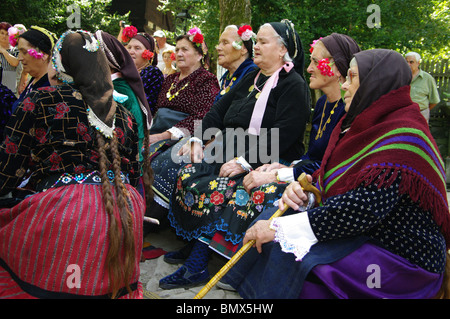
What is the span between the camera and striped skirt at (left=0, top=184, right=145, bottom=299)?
73.5 inches

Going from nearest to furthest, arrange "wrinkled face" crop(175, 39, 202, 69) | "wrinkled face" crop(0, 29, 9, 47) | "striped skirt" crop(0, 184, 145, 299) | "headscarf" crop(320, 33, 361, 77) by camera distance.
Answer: "striped skirt" crop(0, 184, 145, 299) → "headscarf" crop(320, 33, 361, 77) → "wrinkled face" crop(175, 39, 202, 69) → "wrinkled face" crop(0, 29, 9, 47)

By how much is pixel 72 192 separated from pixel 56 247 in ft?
0.92

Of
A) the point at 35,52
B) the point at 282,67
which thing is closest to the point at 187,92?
the point at 282,67

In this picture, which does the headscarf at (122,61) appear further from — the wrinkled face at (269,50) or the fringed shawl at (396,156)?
the fringed shawl at (396,156)

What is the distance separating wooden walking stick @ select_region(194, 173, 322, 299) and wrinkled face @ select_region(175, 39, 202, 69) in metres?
2.71

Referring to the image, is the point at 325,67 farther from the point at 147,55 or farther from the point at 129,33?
the point at 129,33

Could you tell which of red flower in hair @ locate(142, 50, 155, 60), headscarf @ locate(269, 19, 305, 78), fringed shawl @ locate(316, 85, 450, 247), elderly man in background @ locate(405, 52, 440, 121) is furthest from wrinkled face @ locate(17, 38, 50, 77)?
elderly man in background @ locate(405, 52, 440, 121)

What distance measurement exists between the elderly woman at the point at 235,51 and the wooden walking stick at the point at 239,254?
7.17 ft

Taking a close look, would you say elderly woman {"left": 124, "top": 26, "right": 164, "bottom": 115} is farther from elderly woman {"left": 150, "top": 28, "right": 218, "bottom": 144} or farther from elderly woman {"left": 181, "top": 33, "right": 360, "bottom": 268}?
elderly woman {"left": 181, "top": 33, "right": 360, "bottom": 268}

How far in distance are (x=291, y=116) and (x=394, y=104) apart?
50.9 inches

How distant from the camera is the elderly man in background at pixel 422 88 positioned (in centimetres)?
756

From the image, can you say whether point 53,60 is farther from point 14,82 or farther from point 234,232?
point 14,82

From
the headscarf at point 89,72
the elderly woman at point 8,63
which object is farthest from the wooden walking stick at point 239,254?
the elderly woman at point 8,63

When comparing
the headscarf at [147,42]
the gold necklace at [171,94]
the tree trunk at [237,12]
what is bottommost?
the gold necklace at [171,94]
